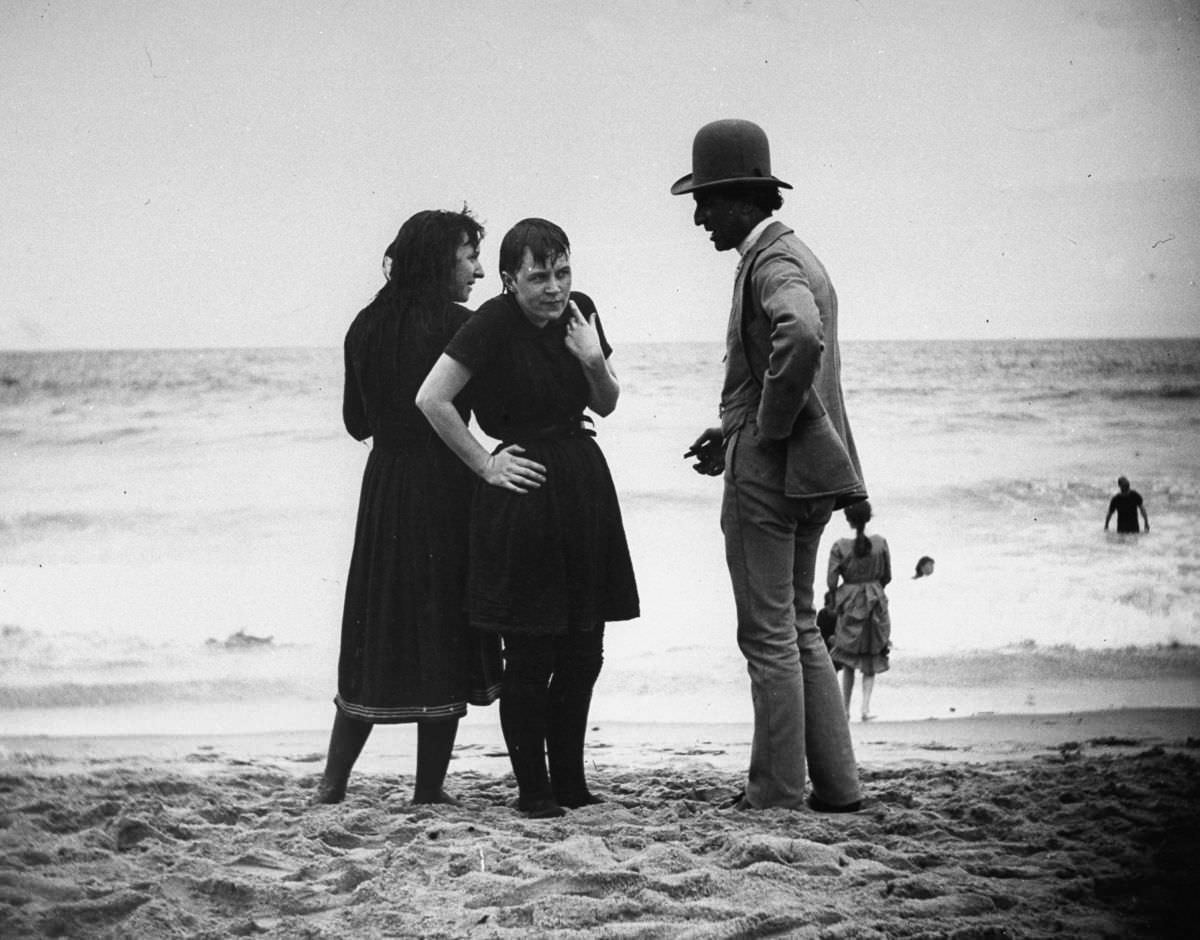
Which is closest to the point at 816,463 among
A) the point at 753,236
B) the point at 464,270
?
the point at 753,236

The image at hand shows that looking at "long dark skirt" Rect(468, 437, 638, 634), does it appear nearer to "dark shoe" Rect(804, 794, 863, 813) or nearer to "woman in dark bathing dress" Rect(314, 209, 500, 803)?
"woman in dark bathing dress" Rect(314, 209, 500, 803)

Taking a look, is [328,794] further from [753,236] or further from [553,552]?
[753,236]

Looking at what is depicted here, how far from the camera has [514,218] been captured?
5668 millimetres

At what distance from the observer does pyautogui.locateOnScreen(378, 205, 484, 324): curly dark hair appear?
4449mm

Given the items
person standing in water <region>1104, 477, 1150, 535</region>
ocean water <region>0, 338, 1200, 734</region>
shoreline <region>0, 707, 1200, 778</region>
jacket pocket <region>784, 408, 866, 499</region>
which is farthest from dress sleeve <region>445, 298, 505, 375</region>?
person standing in water <region>1104, 477, 1150, 535</region>

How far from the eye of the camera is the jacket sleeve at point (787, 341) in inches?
152

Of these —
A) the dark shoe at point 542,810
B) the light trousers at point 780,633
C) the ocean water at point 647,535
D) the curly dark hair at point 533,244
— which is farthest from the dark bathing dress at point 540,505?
the ocean water at point 647,535

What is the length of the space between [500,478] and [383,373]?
0.53 m

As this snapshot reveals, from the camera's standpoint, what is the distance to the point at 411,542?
4395mm

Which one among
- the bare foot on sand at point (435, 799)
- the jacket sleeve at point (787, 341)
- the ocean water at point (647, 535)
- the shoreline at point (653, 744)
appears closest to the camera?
the jacket sleeve at point (787, 341)

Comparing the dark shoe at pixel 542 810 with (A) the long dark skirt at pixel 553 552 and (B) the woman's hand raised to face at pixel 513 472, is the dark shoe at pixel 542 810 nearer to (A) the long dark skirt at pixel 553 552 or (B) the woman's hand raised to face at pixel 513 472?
(A) the long dark skirt at pixel 553 552

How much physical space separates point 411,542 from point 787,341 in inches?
51.0

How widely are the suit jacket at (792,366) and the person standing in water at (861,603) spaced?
1.92 metres

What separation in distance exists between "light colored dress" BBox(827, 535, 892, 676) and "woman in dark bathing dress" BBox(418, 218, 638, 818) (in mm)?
1985
